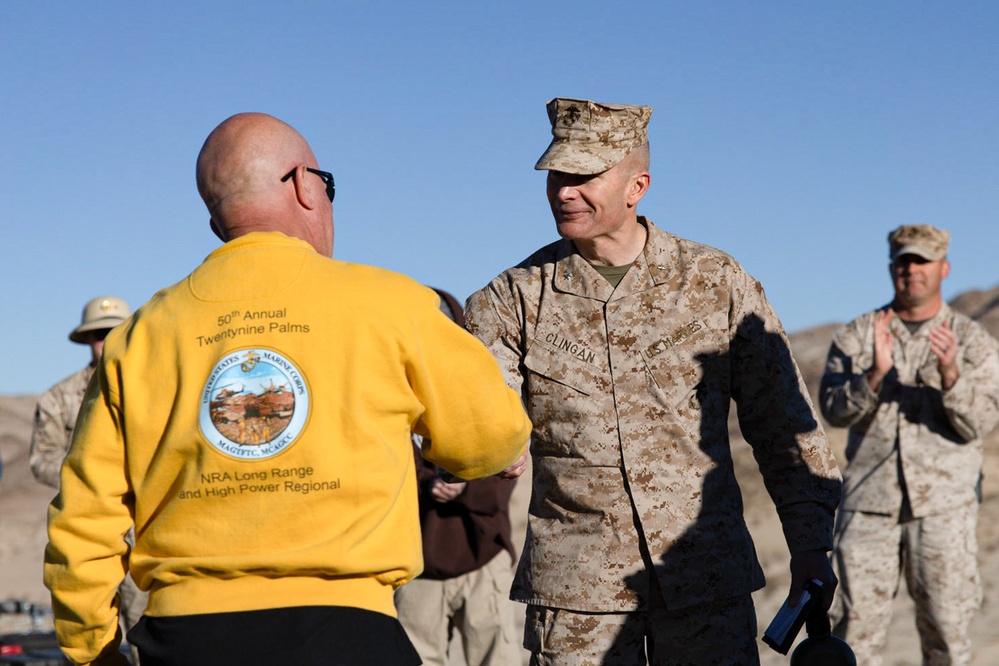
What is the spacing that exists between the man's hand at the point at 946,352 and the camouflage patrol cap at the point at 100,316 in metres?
4.86

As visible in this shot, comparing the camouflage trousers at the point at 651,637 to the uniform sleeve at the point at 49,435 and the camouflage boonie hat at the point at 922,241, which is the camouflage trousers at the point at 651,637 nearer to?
the camouflage boonie hat at the point at 922,241

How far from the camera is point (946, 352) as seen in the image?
6895mm

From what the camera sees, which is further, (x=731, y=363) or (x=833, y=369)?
(x=833, y=369)

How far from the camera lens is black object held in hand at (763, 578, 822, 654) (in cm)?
374

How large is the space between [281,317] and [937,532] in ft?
18.6

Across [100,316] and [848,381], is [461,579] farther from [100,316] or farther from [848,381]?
[100,316]

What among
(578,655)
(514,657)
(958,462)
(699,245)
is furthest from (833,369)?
(578,655)

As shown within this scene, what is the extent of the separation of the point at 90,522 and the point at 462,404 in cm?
82

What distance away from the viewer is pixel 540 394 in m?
4.17

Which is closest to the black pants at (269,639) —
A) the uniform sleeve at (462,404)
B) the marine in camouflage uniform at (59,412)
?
the uniform sleeve at (462,404)

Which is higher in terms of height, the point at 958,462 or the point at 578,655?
the point at 958,462

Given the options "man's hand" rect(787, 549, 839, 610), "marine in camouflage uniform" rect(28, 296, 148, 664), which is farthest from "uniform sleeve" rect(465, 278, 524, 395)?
"marine in camouflage uniform" rect(28, 296, 148, 664)

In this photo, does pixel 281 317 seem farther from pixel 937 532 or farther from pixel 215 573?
pixel 937 532

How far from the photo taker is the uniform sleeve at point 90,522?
2.60m
